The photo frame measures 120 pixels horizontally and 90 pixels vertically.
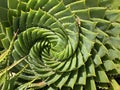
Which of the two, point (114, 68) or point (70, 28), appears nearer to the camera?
point (70, 28)

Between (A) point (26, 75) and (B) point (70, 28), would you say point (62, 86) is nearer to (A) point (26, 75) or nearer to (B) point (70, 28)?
(A) point (26, 75)

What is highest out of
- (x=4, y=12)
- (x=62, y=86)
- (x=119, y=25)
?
(x=4, y=12)

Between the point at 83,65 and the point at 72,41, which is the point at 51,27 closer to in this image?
the point at 72,41

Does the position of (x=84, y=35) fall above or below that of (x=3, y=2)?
below

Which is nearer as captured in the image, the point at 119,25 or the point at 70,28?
the point at 70,28

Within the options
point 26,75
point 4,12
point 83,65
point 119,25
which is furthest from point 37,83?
point 119,25

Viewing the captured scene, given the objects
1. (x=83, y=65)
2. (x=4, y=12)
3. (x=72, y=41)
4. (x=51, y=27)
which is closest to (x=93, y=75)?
(x=83, y=65)
